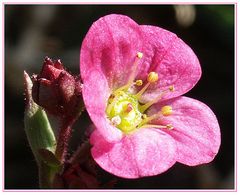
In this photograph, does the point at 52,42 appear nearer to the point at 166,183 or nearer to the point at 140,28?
the point at 166,183

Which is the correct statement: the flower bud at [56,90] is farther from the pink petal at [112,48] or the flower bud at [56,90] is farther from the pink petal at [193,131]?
the pink petal at [193,131]

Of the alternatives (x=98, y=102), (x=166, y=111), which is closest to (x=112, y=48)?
(x=98, y=102)

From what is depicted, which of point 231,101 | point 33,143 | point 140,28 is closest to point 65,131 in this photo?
point 33,143

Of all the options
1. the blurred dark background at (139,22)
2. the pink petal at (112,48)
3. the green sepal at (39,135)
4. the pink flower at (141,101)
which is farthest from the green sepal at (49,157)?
the blurred dark background at (139,22)

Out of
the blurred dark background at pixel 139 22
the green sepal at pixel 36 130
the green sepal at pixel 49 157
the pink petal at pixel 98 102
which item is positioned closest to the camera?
the pink petal at pixel 98 102

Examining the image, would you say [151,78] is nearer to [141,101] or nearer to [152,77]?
[152,77]

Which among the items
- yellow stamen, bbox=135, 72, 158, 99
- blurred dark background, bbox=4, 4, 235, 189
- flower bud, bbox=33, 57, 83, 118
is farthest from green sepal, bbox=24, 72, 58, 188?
blurred dark background, bbox=4, 4, 235, 189
